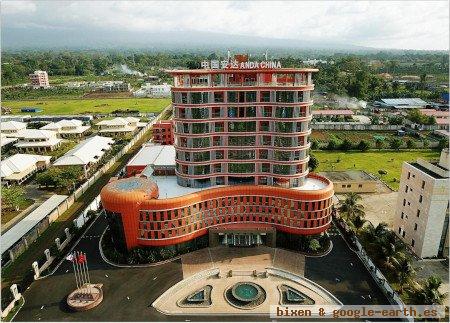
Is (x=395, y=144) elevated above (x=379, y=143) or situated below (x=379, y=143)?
above

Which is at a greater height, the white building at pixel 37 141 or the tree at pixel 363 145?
the white building at pixel 37 141

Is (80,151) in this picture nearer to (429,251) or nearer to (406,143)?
(429,251)

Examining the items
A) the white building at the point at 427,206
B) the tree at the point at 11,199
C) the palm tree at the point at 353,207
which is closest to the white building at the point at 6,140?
the tree at the point at 11,199

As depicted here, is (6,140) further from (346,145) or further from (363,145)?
(363,145)

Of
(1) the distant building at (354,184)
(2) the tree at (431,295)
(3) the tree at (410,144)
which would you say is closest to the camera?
(2) the tree at (431,295)

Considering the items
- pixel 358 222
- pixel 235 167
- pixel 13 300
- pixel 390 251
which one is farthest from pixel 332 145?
pixel 13 300

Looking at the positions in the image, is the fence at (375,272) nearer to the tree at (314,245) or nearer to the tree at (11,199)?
the tree at (314,245)
